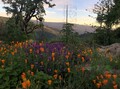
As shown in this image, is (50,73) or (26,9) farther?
(26,9)

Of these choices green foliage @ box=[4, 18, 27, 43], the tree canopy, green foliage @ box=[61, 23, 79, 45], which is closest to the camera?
A: green foliage @ box=[61, 23, 79, 45]

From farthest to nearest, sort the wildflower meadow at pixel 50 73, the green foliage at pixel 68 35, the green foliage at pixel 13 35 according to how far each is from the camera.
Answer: the green foliage at pixel 13 35, the green foliage at pixel 68 35, the wildflower meadow at pixel 50 73

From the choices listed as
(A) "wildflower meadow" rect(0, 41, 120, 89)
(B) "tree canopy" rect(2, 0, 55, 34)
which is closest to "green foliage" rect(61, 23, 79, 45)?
(A) "wildflower meadow" rect(0, 41, 120, 89)

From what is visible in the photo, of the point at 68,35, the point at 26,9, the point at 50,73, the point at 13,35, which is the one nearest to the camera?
the point at 50,73

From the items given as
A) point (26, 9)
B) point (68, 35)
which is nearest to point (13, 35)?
point (68, 35)

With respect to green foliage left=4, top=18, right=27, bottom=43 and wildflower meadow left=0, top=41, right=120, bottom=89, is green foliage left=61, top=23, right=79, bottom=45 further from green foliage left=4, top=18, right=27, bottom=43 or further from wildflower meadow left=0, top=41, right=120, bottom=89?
wildflower meadow left=0, top=41, right=120, bottom=89

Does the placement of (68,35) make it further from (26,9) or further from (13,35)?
(26,9)

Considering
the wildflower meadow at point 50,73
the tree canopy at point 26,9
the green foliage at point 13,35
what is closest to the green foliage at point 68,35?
the green foliage at point 13,35

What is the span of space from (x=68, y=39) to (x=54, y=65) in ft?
20.7

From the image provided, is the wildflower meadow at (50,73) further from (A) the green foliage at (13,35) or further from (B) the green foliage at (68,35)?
(A) the green foliage at (13,35)

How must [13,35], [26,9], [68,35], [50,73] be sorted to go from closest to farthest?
1. [50,73]
2. [68,35]
3. [13,35]
4. [26,9]

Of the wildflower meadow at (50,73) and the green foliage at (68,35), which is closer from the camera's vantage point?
the wildflower meadow at (50,73)

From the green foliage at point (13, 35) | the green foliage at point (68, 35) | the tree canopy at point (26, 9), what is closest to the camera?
the green foliage at point (68, 35)

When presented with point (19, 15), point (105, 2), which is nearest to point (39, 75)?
point (105, 2)
